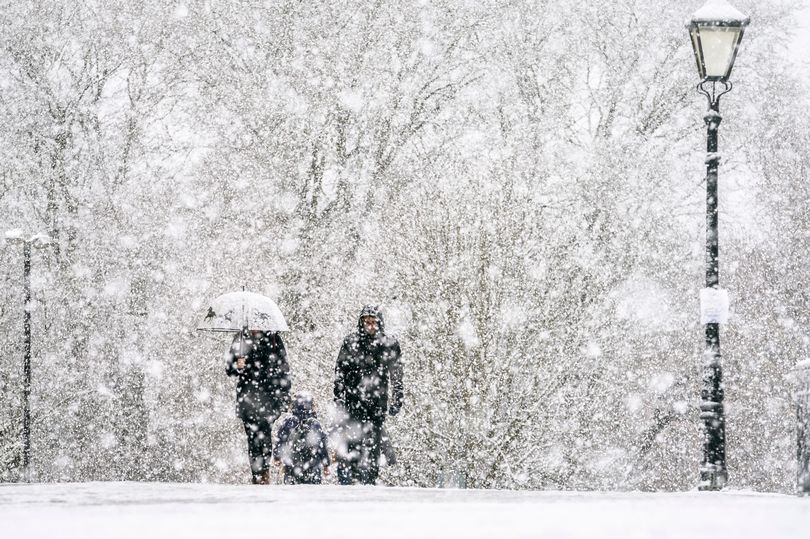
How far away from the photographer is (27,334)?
62.7 ft

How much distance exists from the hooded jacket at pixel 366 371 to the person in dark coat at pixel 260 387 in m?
0.53

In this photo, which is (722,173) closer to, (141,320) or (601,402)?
(601,402)

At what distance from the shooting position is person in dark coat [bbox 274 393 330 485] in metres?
11.9

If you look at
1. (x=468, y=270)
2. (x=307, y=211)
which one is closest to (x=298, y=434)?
(x=468, y=270)

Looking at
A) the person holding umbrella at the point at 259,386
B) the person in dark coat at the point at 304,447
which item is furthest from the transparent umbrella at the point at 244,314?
the person in dark coat at the point at 304,447

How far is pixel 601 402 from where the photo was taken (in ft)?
44.4

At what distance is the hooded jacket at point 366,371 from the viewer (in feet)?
33.2

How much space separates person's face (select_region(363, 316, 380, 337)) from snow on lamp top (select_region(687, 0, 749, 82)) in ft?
11.8

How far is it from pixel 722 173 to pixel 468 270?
36.7 feet

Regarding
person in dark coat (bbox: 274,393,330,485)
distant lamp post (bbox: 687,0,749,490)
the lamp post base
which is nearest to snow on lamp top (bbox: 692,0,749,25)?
distant lamp post (bbox: 687,0,749,490)

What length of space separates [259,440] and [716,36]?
5.34 m

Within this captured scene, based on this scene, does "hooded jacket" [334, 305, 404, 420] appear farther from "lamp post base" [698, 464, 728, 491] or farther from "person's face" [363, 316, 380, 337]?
"lamp post base" [698, 464, 728, 491]

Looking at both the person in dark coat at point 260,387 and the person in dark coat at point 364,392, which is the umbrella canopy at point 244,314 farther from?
the person in dark coat at point 364,392

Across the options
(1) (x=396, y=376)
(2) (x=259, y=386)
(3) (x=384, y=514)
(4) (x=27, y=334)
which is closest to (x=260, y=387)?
(2) (x=259, y=386)
